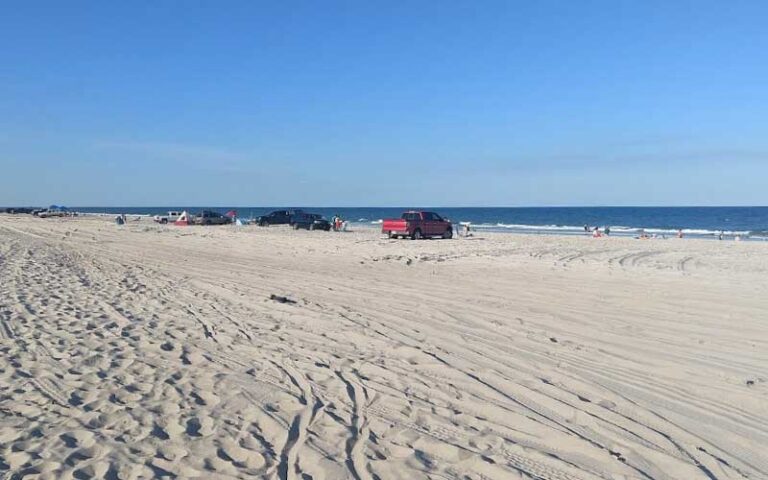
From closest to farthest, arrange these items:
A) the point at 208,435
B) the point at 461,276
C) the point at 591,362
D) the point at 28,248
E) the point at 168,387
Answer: the point at 208,435 → the point at 168,387 → the point at 591,362 → the point at 461,276 → the point at 28,248

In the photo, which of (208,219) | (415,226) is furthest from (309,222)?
(415,226)

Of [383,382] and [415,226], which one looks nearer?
[383,382]

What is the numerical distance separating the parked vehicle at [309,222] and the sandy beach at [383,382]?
32.4 meters

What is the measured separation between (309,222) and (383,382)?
40.6m

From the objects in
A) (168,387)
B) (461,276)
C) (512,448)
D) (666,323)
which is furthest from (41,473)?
(461,276)

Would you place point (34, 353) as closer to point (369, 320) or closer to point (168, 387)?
point (168, 387)

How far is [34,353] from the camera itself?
7.11 meters

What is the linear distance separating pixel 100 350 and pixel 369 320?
3.75 metres

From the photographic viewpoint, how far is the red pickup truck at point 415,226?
33.2 meters

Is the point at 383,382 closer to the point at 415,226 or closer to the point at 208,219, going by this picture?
the point at 415,226

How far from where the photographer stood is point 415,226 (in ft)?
109

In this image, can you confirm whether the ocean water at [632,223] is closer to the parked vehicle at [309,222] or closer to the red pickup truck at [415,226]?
the parked vehicle at [309,222]

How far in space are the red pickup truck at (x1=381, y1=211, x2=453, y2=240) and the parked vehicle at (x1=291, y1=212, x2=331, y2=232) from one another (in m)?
12.3

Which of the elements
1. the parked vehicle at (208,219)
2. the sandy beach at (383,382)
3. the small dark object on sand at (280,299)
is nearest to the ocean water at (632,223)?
the parked vehicle at (208,219)
